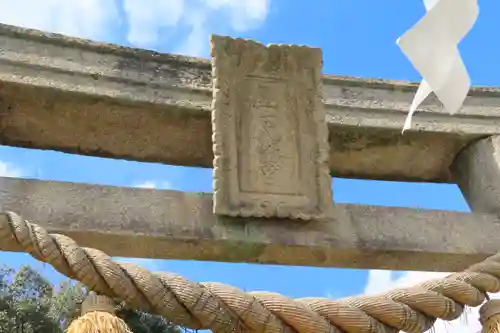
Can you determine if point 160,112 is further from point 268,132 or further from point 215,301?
point 215,301

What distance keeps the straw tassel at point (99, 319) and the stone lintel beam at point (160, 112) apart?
4.44ft

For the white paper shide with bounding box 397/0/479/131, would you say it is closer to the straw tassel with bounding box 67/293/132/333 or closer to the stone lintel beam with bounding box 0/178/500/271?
the straw tassel with bounding box 67/293/132/333

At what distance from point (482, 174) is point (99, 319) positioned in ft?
7.02

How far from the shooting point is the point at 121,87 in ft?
9.46

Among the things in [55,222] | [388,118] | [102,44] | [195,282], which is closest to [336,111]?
[388,118]

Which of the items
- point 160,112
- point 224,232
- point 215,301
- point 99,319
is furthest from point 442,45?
point 160,112

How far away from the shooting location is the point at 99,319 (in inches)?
63.0

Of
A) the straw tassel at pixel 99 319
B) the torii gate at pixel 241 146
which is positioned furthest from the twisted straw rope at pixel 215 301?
the torii gate at pixel 241 146

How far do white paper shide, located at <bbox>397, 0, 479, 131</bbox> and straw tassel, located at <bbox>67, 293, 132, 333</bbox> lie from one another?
Answer: 848 millimetres

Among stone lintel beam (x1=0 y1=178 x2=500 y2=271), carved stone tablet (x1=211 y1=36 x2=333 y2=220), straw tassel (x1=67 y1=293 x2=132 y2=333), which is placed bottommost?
straw tassel (x1=67 y1=293 x2=132 y2=333)

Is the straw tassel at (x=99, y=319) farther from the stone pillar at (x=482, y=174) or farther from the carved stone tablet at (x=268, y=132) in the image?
the stone pillar at (x=482, y=174)

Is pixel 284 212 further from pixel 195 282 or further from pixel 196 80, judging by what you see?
pixel 195 282

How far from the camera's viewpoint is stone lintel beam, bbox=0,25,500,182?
111 inches

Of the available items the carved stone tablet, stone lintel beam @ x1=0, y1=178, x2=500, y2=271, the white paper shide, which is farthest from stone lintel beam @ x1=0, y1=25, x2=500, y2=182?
the white paper shide
